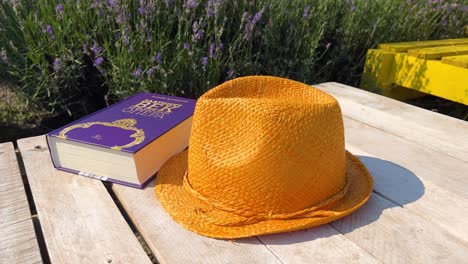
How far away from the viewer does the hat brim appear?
737mm

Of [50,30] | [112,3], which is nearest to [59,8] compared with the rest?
[50,30]

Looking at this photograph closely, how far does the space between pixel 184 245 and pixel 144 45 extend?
1196 mm

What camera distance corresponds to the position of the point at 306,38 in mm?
2051

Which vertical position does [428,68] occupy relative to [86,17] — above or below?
below

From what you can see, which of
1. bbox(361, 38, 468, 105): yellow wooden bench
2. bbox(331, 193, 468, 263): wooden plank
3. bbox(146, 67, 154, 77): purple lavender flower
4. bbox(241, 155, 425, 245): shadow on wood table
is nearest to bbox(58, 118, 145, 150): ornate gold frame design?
bbox(241, 155, 425, 245): shadow on wood table

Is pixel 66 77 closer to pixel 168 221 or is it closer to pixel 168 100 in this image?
pixel 168 100

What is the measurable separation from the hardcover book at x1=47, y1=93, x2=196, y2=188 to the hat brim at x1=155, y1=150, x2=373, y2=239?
0.05m

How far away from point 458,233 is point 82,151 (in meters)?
0.82

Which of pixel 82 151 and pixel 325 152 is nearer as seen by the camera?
pixel 325 152

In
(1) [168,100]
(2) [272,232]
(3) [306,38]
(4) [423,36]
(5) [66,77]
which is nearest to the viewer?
(2) [272,232]

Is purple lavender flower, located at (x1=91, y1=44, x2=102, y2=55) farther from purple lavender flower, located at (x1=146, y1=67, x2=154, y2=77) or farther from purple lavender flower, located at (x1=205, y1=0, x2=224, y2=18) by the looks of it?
purple lavender flower, located at (x1=205, y1=0, x2=224, y2=18)

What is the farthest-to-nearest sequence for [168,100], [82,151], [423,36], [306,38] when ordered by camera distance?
[423,36], [306,38], [168,100], [82,151]

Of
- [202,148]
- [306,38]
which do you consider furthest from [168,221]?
[306,38]

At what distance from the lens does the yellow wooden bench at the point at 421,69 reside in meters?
1.75
